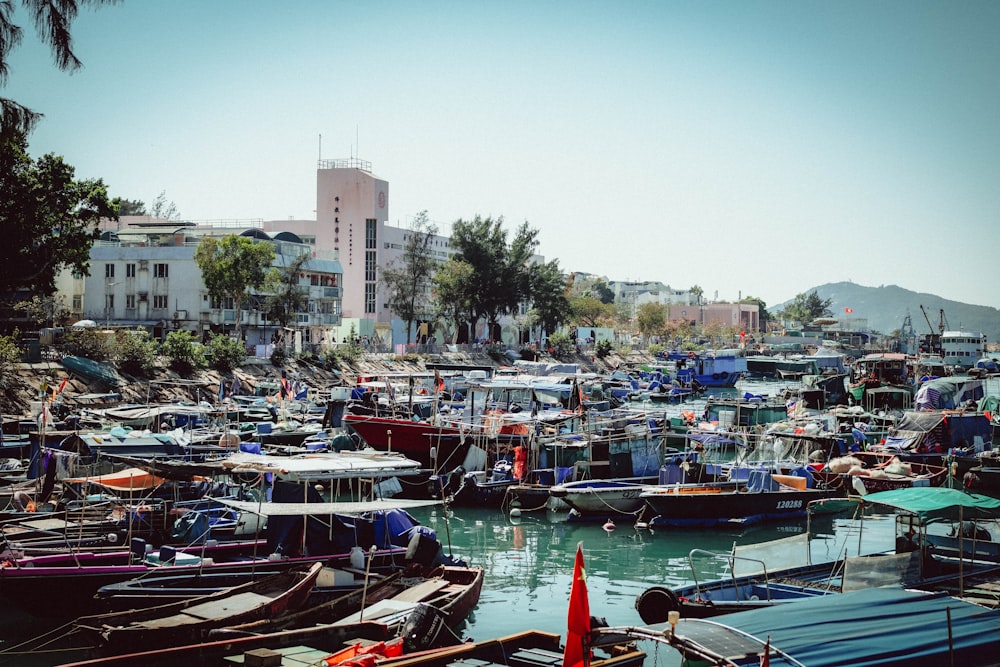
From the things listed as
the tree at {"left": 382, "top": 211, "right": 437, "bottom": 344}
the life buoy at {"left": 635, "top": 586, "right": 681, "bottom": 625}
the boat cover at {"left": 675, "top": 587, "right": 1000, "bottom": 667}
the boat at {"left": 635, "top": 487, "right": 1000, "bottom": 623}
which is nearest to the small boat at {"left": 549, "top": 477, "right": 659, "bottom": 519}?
the boat at {"left": 635, "top": 487, "right": 1000, "bottom": 623}

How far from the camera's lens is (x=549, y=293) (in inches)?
3767

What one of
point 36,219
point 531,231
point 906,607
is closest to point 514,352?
point 531,231

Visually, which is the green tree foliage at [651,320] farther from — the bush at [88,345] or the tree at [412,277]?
the bush at [88,345]

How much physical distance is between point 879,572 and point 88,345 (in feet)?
153

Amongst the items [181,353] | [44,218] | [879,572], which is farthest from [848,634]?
[181,353]

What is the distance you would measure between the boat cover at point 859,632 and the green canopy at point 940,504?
293 cm

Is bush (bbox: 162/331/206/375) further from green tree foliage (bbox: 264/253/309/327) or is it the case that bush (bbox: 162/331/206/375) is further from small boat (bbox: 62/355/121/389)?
green tree foliage (bbox: 264/253/309/327)

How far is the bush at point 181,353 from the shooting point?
56000 mm

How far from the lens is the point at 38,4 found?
1328cm

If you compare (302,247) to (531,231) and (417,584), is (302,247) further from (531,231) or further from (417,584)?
(417,584)

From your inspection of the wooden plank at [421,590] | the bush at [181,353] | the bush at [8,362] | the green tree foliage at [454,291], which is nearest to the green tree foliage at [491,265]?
the green tree foliage at [454,291]

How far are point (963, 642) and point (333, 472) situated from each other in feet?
39.0

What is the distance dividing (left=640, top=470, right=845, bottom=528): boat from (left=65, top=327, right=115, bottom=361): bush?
36104mm

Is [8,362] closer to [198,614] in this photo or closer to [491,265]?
[198,614]
